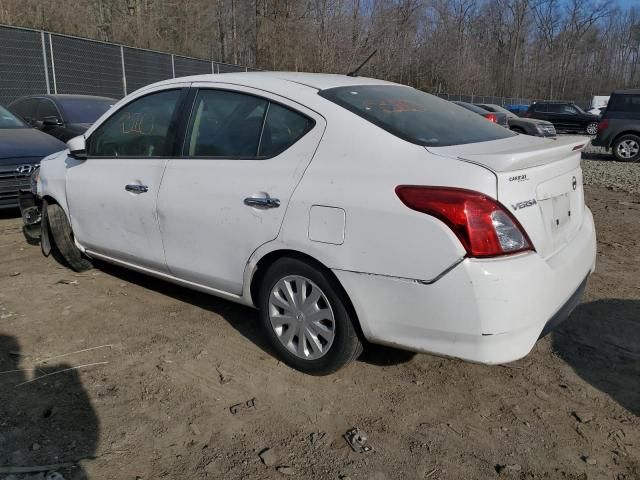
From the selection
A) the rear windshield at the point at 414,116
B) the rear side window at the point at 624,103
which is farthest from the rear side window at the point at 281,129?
the rear side window at the point at 624,103

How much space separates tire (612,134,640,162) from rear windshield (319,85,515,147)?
12807 millimetres

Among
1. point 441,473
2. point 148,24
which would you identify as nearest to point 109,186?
point 441,473

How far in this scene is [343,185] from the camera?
8.94 feet

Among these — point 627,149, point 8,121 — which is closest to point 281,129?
point 8,121

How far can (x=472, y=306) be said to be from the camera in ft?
7.93

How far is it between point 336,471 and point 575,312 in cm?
240

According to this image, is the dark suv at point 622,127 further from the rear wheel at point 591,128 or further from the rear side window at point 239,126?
the rear side window at point 239,126

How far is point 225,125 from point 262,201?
0.66 metres

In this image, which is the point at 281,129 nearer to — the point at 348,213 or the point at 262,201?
the point at 262,201

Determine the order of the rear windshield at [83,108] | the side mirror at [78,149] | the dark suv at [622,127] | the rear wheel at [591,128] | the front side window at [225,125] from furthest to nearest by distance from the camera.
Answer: the rear wheel at [591,128] < the dark suv at [622,127] < the rear windshield at [83,108] < the side mirror at [78,149] < the front side window at [225,125]

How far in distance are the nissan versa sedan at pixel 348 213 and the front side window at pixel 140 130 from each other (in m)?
0.01

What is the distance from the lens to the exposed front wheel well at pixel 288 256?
9.23 feet

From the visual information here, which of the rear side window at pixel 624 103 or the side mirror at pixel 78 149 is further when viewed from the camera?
the rear side window at pixel 624 103

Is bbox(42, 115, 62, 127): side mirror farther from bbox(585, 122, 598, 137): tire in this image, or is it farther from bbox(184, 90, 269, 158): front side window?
bbox(585, 122, 598, 137): tire
